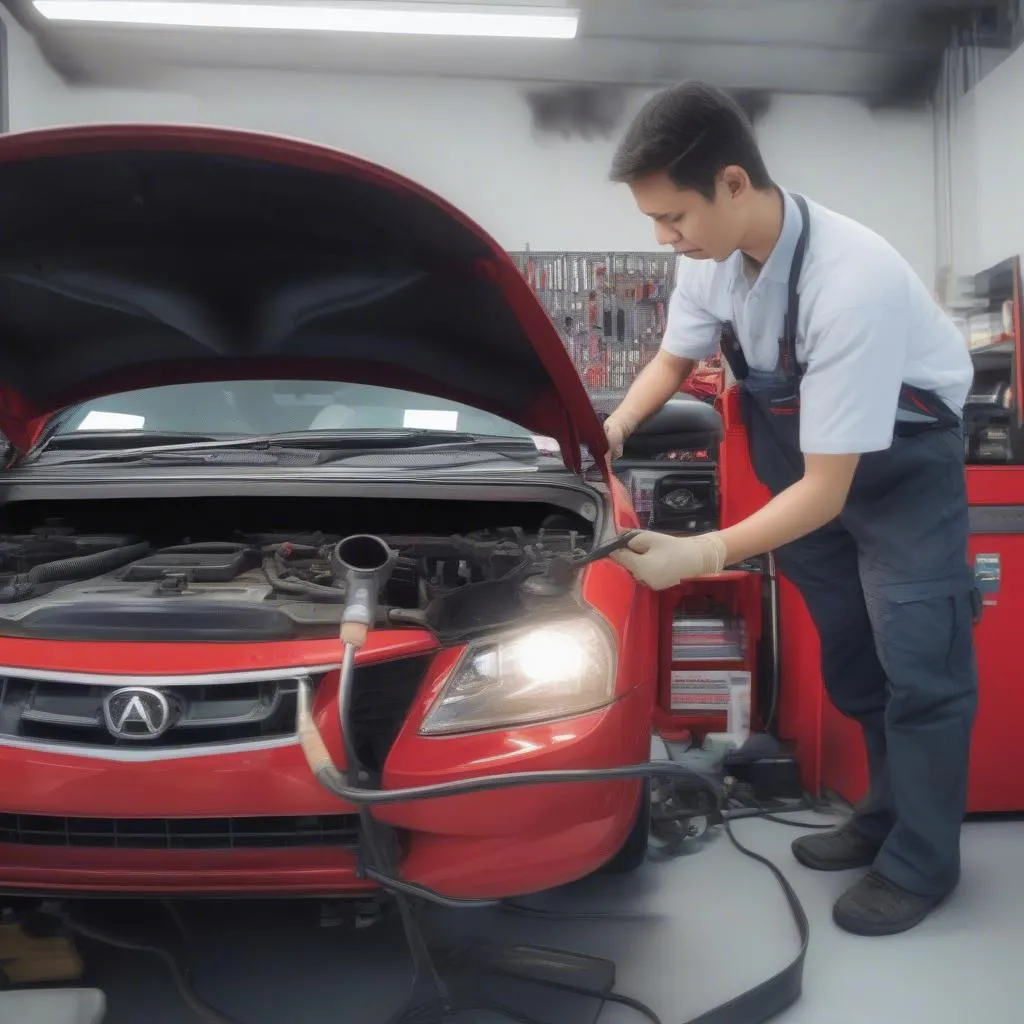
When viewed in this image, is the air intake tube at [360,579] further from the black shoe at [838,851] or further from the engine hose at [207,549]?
the black shoe at [838,851]

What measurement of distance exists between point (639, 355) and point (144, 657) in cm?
255

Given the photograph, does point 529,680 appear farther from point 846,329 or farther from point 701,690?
point 701,690

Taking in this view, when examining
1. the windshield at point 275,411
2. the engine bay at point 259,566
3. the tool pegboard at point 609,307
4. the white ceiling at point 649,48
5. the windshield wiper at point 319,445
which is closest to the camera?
the engine bay at point 259,566

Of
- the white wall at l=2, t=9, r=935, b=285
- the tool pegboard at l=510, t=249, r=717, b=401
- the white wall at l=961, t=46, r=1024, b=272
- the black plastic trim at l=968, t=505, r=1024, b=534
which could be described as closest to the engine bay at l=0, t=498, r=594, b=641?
the black plastic trim at l=968, t=505, r=1024, b=534

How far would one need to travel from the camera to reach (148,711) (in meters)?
0.95

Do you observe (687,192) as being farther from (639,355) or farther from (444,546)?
(639,355)

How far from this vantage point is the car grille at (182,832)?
0.98 m

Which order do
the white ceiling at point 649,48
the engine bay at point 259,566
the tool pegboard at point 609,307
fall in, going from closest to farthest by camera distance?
1. the engine bay at point 259,566
2. the tool pegboard at point 609,307
3. the white ceiling at point 649,48

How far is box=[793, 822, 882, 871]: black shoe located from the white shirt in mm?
852

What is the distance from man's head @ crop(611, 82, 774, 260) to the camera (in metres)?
1.17

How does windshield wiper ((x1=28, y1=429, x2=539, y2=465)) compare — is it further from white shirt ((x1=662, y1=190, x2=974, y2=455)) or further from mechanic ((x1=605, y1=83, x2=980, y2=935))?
white shirt ((x1=662, y1=190, x2=974, y2=455))

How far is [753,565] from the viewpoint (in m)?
2.19

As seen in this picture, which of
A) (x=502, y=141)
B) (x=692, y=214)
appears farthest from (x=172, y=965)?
(x=502, y=141)

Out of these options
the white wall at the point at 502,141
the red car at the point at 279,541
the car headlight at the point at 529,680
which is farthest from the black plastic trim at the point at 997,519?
the white wall at the point at 502,141
